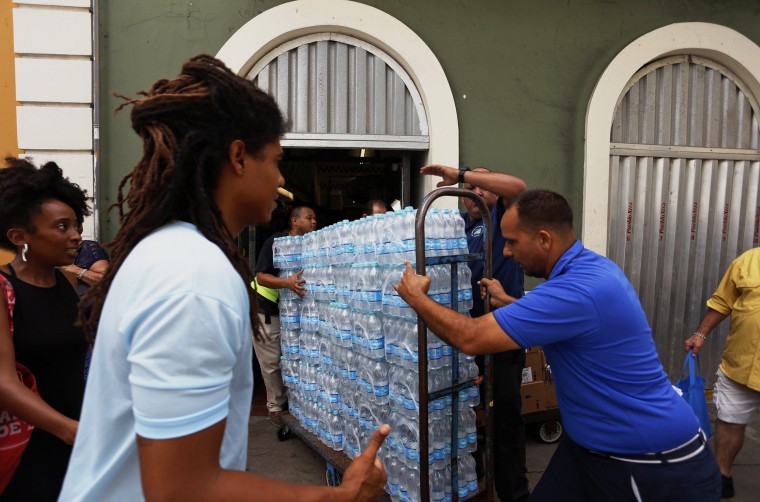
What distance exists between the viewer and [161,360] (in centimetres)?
90

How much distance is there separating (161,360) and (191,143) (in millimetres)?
512

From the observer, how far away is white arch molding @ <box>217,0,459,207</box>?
17.5 ft

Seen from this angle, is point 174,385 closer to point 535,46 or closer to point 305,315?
point 305,315

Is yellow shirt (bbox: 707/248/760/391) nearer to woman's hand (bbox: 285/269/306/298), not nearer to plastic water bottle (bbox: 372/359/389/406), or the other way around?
plastic water bottle (bbox: 372/359/389/406)

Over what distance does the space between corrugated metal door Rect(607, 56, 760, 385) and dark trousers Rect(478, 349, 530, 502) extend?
3330 mm

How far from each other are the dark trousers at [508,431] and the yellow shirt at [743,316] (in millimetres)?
1752

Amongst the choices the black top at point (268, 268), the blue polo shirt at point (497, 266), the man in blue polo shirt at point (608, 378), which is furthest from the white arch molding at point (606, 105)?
the man in blue polo shirt at point (608, 378)

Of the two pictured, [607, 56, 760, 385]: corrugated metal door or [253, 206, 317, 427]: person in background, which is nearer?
[253, 206, 317, 427]: person in background

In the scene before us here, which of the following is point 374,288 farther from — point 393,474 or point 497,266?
point 393,474

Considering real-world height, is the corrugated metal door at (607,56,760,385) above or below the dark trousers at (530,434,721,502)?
above

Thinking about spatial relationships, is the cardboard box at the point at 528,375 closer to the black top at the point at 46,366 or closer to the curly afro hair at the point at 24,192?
the black top at the point at 46,366

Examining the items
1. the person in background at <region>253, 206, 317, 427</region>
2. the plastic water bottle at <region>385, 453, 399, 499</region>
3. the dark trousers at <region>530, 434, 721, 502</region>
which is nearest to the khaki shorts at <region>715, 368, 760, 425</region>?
the dark trousers at <region>530, 434, 721, 502</region>

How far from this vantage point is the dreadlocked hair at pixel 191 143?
118 cm

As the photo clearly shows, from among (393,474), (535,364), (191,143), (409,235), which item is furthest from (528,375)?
(191,143)
